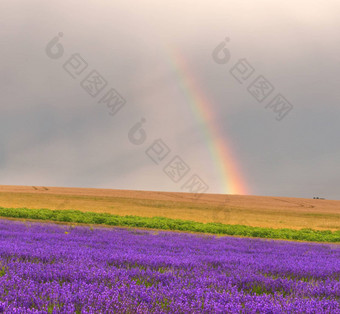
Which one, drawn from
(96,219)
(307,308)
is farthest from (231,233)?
(307,308)

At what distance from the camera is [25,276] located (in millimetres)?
4336

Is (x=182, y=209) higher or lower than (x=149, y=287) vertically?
higher

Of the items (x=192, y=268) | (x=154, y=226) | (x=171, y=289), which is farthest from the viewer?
(x=154, y=226)

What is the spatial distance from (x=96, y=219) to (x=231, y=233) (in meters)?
7.72

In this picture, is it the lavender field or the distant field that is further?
the distant field

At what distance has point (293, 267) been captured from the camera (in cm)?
652

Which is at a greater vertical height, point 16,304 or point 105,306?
point 105,306

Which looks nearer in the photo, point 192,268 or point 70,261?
point 70,261

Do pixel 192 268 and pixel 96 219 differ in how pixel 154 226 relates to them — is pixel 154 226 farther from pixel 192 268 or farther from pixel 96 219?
pixel 192 268

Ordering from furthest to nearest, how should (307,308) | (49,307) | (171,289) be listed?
(171,289) → (307,308) → (49,307)

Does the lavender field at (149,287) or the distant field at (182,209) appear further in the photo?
the distant field at (182,209)

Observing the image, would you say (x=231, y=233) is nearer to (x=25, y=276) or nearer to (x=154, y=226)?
(x=154, y=226)

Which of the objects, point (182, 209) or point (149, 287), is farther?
point (182, 209)

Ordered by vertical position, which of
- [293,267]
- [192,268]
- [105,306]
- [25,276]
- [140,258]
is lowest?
[25,276]
